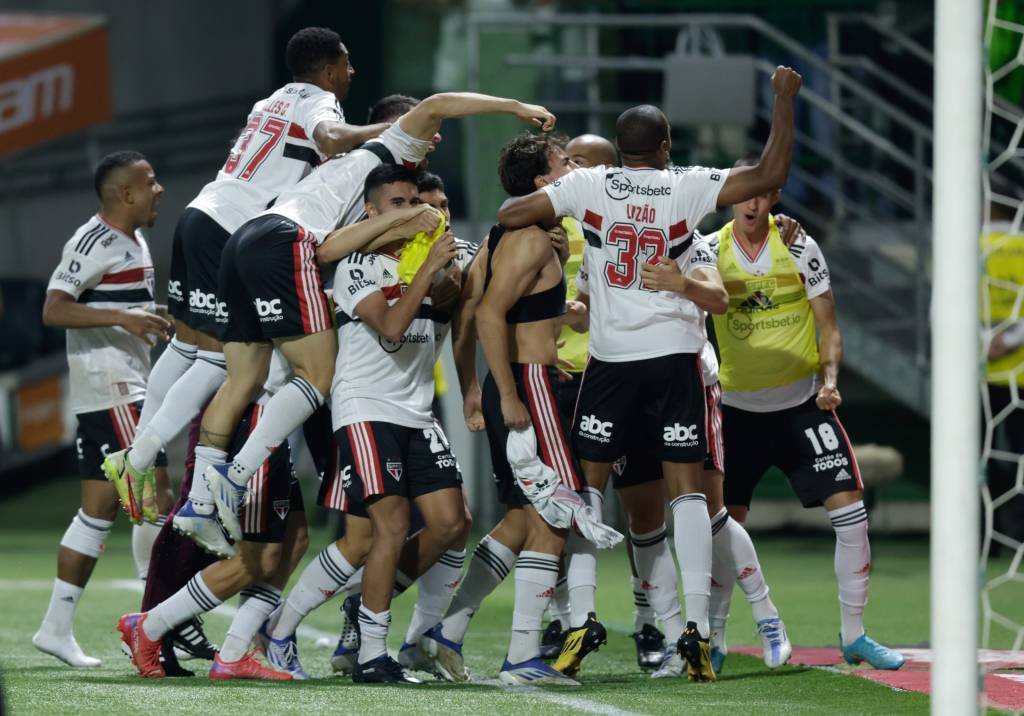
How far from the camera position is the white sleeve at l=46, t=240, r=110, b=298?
696 cm

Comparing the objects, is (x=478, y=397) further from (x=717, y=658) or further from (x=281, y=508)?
(x=717, y=658)

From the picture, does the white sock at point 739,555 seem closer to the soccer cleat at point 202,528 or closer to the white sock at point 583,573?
the white sock at point 583,573

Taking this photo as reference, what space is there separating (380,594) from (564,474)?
0.79 m

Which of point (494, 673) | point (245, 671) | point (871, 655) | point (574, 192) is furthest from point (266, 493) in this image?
point (871, 655)

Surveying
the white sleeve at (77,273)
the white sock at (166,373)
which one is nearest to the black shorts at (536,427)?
the white sock at (166,373)

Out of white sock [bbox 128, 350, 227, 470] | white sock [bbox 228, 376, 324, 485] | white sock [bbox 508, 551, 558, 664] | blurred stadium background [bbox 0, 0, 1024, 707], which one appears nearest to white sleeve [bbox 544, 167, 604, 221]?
white sock [bbox 228, 376, 324, 485]

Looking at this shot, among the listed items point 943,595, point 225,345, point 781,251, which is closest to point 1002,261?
point 781,251

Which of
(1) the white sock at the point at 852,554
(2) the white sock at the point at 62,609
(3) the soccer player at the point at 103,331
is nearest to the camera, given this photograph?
(1) the white sock at the point at 852,554

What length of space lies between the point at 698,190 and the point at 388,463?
146 centimetres

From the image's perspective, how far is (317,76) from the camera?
22.2 feet

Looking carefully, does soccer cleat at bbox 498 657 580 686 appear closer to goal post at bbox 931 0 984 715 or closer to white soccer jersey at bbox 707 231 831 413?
white soccer jersey at bbox 707 231 831 413

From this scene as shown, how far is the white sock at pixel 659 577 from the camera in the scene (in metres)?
6.08

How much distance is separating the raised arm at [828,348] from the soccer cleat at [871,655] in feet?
3.04

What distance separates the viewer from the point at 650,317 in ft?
19.2
